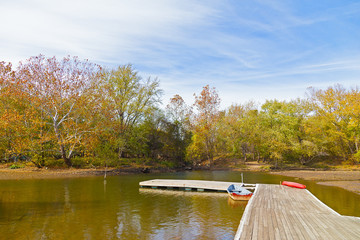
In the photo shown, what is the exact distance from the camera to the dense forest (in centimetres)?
3528

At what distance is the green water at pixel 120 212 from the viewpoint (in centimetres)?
1223

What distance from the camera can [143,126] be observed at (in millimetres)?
51344

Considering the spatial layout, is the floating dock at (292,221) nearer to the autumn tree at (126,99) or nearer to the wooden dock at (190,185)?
the wooden dock at (190,185)

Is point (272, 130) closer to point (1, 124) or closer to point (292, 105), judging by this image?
point (292, 105)

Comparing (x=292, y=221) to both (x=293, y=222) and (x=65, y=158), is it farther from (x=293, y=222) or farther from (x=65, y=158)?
(x=65, y=158)

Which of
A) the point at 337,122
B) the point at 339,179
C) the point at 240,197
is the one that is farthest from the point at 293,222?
the point at 337,122

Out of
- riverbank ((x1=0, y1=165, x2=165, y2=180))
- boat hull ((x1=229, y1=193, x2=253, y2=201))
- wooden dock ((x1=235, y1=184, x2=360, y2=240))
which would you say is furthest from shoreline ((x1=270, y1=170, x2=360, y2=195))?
riverbank ((x1=0, y1=165, x2=165, y2=180))

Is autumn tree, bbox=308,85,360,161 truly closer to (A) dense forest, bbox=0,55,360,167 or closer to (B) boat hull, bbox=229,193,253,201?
(A) dense forest, bbox=0,55,360,167

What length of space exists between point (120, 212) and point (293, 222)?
10437mm

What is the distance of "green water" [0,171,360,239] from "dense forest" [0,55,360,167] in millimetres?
14126

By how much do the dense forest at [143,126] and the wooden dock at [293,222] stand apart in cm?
2889

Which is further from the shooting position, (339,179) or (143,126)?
(143,126)

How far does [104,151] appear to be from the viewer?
43.0 m

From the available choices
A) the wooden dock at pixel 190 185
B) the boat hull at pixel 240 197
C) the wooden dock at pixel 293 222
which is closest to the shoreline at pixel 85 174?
the wooden dock at pixel 190 185
